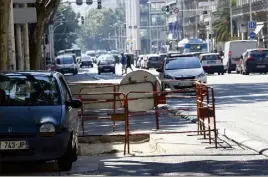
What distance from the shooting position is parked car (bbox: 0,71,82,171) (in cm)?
1252

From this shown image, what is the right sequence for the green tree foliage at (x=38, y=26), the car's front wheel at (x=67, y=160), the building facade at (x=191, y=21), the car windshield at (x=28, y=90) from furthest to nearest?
1. the building facade at (x=191, y=21)
2. the green tree foliage at (x=38, y=26)
3. the car windshield at (x=28, y=90)
4. the car's front wheel at (x=67, y=160)

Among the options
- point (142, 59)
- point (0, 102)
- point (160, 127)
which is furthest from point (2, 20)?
point (142, 59)

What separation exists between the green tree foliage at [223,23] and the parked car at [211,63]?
2015 inches

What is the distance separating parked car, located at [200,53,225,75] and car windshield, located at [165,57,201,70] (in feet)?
76.3

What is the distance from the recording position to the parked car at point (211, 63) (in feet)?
201

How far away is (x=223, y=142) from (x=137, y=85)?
6.40 metres

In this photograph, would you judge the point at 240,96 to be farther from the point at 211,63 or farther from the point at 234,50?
the point at 234,50

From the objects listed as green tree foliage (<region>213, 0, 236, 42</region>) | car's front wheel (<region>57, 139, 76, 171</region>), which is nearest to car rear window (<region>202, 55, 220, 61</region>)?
car's front wheel (<region>57, 139, 76, 171</region>)

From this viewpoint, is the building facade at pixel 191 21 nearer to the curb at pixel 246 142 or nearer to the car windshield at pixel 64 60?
the car windshield at pixel 64 60

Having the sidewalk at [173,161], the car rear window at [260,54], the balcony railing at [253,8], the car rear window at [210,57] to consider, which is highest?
the balcony railing at [253,8]

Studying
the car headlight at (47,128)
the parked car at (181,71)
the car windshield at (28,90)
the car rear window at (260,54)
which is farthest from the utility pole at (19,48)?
the car rear window at (260,54)

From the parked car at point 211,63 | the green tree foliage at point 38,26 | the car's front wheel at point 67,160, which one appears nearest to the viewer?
the car's front wheel at point 67,160

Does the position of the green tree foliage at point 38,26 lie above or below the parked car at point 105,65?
above

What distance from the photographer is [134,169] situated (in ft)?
42.8
